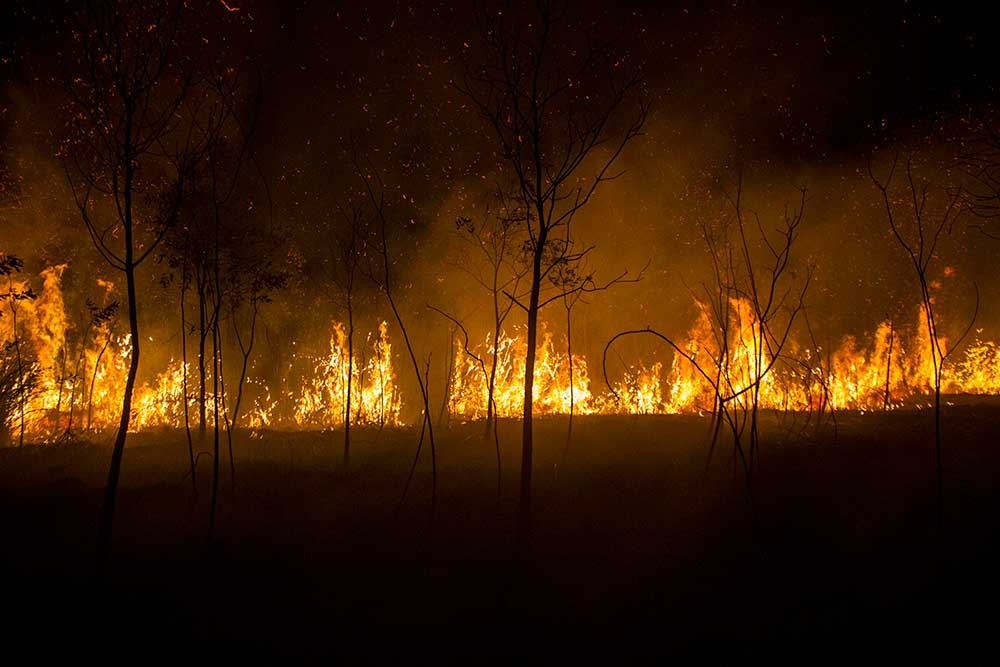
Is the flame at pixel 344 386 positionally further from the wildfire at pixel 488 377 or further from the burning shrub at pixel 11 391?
the burning shrub at pixel 11 391

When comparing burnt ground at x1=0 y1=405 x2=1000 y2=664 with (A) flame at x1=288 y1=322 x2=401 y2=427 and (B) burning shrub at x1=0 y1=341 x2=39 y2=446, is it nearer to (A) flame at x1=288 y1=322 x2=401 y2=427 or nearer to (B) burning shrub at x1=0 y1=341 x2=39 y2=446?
(B) burning shrub at x1=0 y1=341 x2=39 y2=446

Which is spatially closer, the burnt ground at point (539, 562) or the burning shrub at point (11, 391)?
the burnt ground at point (539, 562)

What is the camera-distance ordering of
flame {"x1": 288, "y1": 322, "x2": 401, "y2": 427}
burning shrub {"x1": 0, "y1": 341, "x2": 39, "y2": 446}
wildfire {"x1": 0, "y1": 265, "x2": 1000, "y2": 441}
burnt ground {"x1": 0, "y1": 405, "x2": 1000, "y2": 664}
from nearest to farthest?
1. burnt ground {"x1": 0, "y1": 405, "x2": 1000, "y2": 664}
2. burning shrub {"x1": 0, "y1": 341, "x2": 39, "y2": 446}
3. wildfire {"x1": 0, "y1": 265, "x2": 1000, "y2": 441}
4. flame {"x1": 288, "y1": 322, "x2": 401, "y2": 427}

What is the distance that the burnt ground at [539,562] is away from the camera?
183 inches

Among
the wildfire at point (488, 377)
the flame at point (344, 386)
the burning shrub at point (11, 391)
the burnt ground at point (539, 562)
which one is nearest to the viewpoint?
the burnt ground at point (539, 562)

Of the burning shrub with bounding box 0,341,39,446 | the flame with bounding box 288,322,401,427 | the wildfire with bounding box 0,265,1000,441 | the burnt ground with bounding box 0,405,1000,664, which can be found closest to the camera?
the burnt ground with bounding box 0,405,1000,664

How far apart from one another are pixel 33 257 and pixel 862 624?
21220 mm

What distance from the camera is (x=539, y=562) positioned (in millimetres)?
5828

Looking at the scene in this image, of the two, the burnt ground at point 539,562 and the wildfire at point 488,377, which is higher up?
the wildfire at point 488,377

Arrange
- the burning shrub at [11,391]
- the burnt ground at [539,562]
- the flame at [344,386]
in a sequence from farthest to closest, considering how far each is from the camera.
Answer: the flame at [344,386], the burning shrub at [11,391], the burnt ground at [539,562]

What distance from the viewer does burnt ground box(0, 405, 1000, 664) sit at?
15.2 feet

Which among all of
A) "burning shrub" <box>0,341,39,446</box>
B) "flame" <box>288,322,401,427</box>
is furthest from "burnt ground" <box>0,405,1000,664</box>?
"flame" <box>288,322,401,427</box>

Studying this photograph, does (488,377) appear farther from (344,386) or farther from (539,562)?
(539,562)

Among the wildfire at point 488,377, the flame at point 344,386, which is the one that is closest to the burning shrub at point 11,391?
the wildfire at point 488,377
